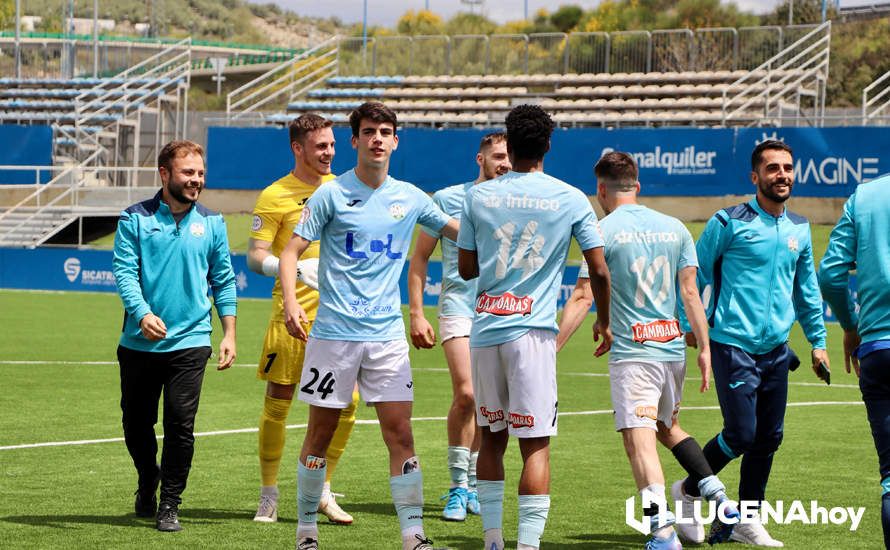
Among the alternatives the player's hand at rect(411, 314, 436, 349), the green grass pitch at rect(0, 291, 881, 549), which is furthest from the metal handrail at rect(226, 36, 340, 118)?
the player's hand at rect(411, 314, 436, 349)

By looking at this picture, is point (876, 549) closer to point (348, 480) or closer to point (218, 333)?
point (348, 480)

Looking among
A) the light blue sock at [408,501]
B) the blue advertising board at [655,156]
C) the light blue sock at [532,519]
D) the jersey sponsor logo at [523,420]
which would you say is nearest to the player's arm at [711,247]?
the jersey sponsor logo at [523,420]

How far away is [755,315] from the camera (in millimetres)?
7230

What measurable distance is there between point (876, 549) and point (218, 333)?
610 inches

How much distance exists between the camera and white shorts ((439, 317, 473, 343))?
327 inches

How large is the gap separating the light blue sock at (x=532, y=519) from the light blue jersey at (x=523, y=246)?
30.3 inches

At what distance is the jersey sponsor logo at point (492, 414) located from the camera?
6449 mm

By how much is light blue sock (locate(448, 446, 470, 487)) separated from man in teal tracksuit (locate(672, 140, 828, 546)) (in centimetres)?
135

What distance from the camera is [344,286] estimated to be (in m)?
6.79

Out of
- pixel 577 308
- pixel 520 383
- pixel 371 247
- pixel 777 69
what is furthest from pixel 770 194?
pixel 777 69

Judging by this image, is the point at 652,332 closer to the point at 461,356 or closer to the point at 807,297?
the point at 807,297

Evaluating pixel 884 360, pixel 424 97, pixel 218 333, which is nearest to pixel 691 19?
pixel 424 97

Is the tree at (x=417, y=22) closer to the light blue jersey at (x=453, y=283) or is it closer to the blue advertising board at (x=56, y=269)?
the blue advertising board at (x=56, y=269)

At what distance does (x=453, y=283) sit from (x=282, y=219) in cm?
116
